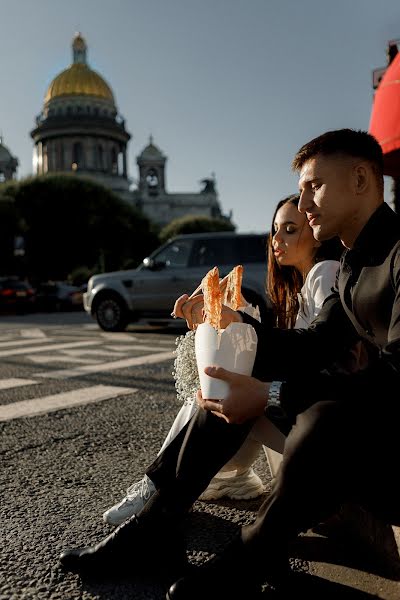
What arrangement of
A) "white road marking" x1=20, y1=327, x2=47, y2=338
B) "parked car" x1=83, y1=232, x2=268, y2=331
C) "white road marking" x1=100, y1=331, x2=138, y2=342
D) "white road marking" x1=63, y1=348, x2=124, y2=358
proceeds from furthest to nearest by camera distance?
1. "parked car" x1=83, y1=232, x2=268, y2=331
2. "white road marking" x1=20, y1=327, x2=47, y2=338
3. "white road marking" x1=100, y1=331, x2=138, y2=342
4. "white road marking" x1=63, y1=348, x2=124, y2=358

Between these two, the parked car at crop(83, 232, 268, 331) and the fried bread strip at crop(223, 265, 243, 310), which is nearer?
the fried bread strip at crop(223, 265, 243, 310)

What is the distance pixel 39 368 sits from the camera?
22.5 ft

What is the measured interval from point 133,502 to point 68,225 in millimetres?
41386

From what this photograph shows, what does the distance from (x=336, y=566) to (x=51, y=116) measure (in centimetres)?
8123

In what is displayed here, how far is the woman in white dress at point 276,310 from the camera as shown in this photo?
231cm

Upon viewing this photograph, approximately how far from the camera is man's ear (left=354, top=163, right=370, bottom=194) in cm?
210

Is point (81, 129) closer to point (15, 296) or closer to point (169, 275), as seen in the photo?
point (15, 296)

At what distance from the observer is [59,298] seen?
26750mm

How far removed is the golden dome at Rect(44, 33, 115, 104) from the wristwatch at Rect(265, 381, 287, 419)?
79.9 meters

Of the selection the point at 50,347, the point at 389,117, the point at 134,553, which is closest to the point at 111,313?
the point at 50,347

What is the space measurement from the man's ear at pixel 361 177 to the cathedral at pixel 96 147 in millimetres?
72781

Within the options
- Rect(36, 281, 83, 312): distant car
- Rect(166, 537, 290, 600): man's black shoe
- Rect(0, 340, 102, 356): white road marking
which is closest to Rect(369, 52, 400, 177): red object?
Rect(0, 340, 102, 356): white road marking

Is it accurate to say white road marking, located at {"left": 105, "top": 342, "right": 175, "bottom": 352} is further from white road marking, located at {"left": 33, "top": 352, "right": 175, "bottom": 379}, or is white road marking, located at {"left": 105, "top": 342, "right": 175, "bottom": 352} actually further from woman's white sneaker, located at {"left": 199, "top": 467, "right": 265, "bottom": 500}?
woman's white sneaker, located at {"left": 199, "top": 467, "right": 265, "bottom": 500}

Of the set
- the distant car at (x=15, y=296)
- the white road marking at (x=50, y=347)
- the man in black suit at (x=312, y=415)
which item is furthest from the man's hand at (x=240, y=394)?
the distant car at (x=15, y=296)
